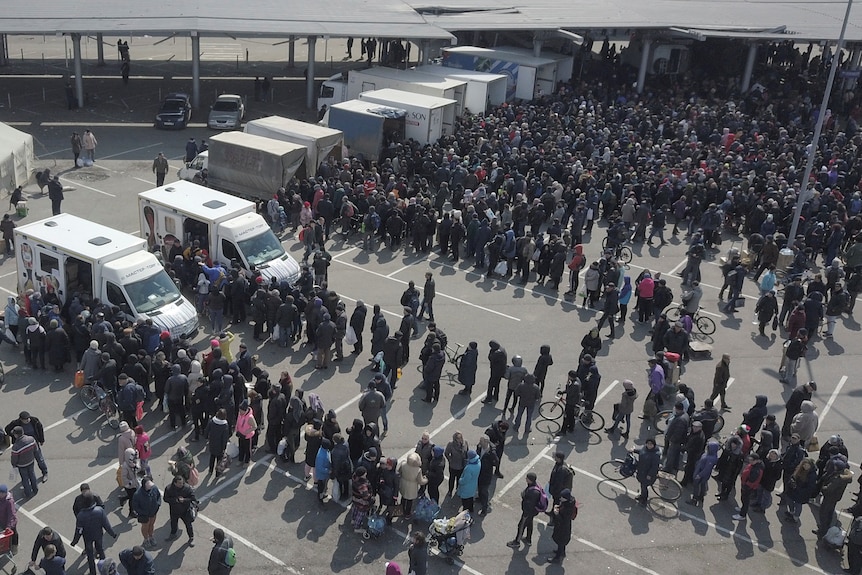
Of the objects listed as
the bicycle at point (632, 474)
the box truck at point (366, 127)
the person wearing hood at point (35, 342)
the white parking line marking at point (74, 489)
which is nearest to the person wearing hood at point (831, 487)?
the bicycle at point (632, 474)

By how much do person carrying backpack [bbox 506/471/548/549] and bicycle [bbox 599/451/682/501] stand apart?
2199 mm

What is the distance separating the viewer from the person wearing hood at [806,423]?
16344 millimetres

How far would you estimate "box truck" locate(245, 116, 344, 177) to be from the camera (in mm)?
28516

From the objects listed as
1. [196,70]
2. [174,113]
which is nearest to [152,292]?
[174,113]

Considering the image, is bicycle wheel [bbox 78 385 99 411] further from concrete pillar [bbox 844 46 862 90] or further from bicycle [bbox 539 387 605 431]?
concrete pillar [bbox 844 46 862 90]

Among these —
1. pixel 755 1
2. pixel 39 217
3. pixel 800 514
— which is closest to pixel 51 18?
pixel 39 217

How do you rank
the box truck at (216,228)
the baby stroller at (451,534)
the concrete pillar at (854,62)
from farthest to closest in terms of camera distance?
1. the concrete pillar at (854,62)
2. the box truck at (216,228)
3. the baby stroller at (451,534)

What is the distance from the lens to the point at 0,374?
17641 millimetres

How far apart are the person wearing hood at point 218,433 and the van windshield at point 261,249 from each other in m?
7.01

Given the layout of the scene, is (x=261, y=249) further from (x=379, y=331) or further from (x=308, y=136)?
(x=308, y=136)

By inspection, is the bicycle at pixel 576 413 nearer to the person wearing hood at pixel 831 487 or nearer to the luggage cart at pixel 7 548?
the person wearing hood at pixel 831 487

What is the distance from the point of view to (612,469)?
53.1 ft

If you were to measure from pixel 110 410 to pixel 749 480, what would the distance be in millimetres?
11392

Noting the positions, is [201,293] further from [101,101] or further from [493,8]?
[493,8]
